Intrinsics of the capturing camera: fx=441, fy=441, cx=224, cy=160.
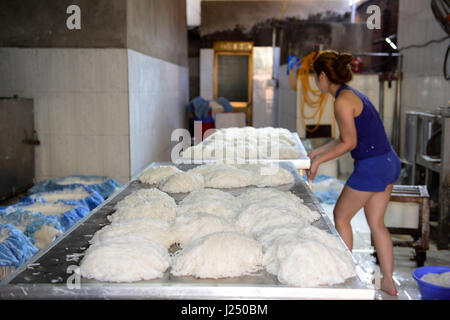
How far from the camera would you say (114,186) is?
13.9 feet

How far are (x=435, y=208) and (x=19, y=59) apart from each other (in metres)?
4.54

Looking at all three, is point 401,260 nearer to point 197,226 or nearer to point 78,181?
point 197,226

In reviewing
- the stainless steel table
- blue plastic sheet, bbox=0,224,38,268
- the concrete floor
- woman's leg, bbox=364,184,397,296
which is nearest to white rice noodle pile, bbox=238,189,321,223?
the stainless steel table

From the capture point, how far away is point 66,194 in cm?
389

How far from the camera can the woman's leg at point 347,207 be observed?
2847mm

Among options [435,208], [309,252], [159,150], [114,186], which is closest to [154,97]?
[159,150]

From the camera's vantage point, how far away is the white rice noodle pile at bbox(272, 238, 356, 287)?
4.36 feet

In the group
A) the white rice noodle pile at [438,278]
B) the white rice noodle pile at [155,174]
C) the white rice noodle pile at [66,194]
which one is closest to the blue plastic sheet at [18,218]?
the white rice noodle pile at [66,194]

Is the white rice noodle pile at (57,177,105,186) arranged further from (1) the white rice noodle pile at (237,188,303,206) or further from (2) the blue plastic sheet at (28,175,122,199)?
(1) the white rice noodle pile at (237,188,303,206)

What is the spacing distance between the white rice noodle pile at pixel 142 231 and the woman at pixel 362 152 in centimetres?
134

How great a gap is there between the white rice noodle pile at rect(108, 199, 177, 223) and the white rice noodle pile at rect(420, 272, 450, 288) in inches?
72.5

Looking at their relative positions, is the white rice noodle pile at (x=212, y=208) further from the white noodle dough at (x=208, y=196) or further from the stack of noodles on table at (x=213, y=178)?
the stack of noodles on table at (x=213, y=178)

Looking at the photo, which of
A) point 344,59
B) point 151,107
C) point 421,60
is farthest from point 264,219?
point 421,60
